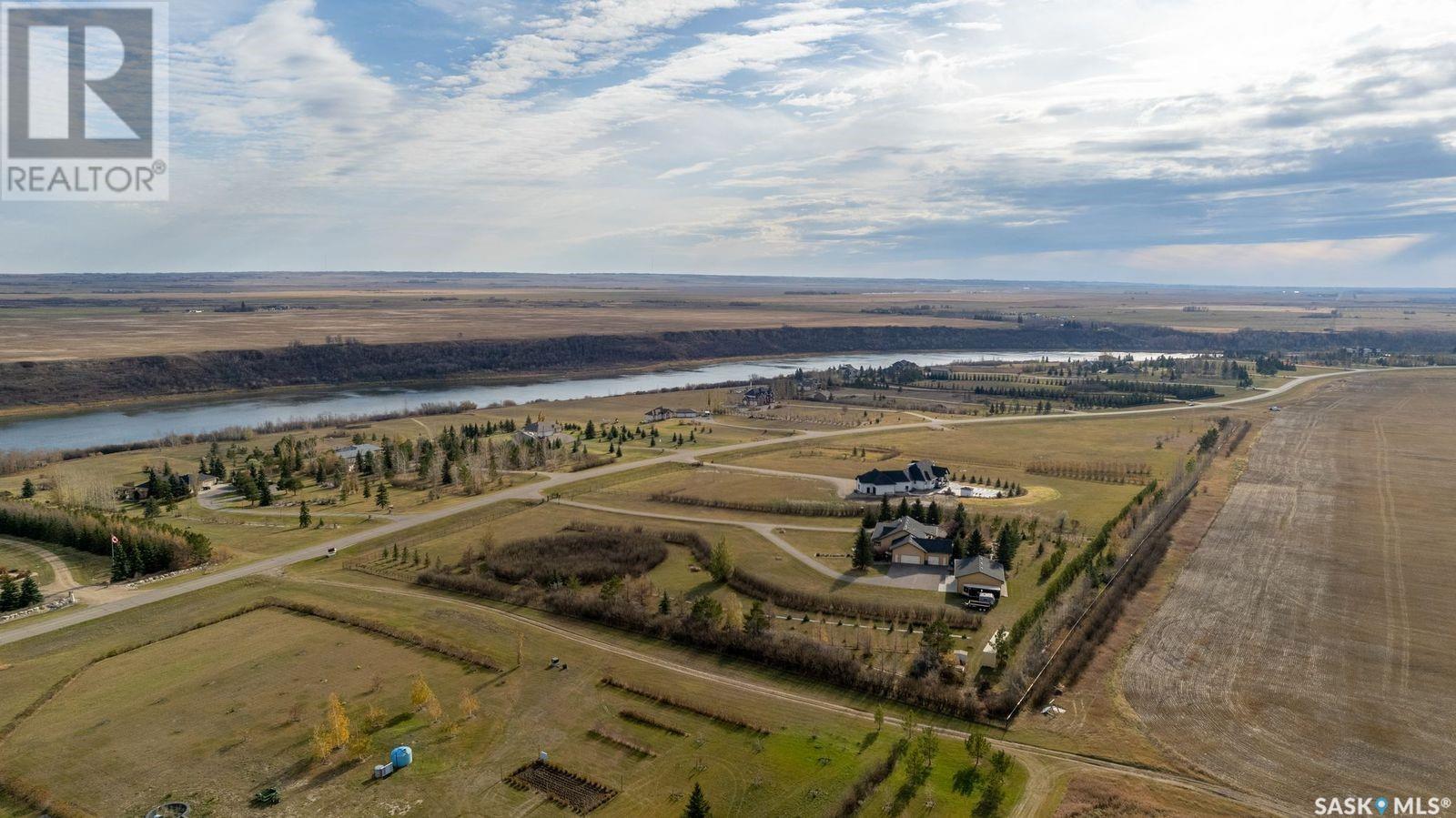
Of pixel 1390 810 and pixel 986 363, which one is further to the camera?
pixel 986 363

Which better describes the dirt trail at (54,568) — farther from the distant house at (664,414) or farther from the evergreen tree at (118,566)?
the distant house at (664,414)

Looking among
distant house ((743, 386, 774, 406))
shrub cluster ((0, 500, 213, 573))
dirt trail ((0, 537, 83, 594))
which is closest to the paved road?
shrub cluster ((0, 500, 213, 573))

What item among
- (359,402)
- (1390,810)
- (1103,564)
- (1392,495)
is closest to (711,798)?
(1390,810)

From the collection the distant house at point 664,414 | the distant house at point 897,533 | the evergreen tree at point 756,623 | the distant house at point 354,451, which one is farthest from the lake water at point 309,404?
the evergreen tree at point 756,623

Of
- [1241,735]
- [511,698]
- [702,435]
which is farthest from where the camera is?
[702,435]

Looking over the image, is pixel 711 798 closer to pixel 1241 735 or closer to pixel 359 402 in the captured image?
pixel 1241 735

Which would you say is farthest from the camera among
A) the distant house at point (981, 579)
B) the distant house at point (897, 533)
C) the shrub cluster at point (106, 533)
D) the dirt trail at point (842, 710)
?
the shrub cluster at point (106, 533)

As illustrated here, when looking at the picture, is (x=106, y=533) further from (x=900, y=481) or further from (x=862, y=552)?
(x=900, y=481)
